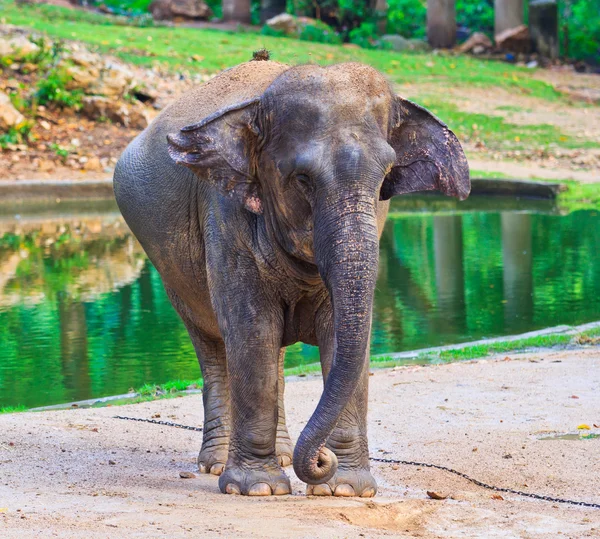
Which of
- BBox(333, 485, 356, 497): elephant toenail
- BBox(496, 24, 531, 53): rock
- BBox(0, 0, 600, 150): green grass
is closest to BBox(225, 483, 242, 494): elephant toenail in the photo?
BBox(333, 485, 356, 497): elephant toenail

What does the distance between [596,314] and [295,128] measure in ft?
24.3

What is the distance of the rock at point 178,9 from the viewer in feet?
115

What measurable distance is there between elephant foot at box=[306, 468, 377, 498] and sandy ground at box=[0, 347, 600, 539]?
8 centimetres

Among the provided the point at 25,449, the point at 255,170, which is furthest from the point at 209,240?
the point at 25,449

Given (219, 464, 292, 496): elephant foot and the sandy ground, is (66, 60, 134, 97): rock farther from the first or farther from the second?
(219, 464, 292, 496): elephant foot

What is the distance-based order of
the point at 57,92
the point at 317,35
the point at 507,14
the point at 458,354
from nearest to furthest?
the point at 458,354
the point at 57,92
the point at 317,35
the point at 507,14

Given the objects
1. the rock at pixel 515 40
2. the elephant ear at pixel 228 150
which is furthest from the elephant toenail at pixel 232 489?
the rock at pixel 515 40

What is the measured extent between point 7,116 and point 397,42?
46.3ft

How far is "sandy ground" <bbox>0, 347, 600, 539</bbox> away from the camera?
195 inches

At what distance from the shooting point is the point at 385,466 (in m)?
6.70

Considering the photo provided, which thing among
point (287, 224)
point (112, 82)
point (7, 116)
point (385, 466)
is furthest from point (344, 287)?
point (112, 82)

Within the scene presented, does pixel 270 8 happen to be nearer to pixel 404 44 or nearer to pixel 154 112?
pixel 404 44

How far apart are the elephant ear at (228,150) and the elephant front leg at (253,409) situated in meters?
0.60

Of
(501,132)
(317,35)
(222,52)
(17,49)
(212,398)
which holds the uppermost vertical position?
(212,398)
